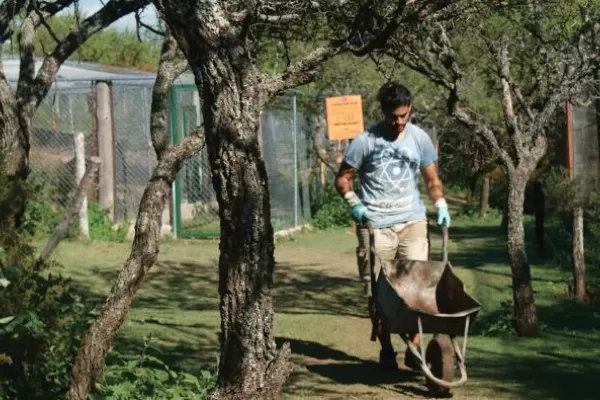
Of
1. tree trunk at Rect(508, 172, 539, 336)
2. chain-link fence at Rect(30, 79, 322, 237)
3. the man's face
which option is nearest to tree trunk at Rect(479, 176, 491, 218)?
chain-link fence at Rect(30, 79, 322, 237)

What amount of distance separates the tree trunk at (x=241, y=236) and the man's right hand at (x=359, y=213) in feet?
9.01

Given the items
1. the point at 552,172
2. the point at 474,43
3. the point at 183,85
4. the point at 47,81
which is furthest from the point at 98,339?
the point at 183,85

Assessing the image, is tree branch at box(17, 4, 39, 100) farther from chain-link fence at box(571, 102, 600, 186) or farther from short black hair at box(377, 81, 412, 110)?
chain-link fence at box(571, 102, 600, 186)

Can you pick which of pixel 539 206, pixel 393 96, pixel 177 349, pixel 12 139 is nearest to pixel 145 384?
pixel 12 139

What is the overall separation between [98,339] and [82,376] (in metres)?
0.20

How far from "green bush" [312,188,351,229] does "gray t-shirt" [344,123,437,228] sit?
15.1 m

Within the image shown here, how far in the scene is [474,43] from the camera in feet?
37.7

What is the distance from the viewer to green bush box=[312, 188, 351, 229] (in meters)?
24.6

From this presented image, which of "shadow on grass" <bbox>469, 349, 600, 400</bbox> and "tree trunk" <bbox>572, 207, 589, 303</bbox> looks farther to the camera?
"tree trunk" <bbox>572, 207, 589, 303</bbox>

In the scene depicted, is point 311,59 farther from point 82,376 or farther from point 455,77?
point 455,77

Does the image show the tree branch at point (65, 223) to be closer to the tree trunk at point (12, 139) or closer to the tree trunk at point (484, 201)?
the tree trunk at point (12, 139)

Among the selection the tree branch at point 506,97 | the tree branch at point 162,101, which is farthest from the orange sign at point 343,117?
the tree branch at point 162,101

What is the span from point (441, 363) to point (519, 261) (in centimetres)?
277

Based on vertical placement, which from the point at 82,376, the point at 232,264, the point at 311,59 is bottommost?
the point at 82,376
